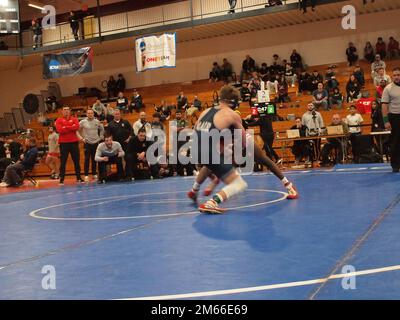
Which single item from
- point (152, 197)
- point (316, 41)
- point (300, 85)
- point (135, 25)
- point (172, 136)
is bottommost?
point (152, 197)

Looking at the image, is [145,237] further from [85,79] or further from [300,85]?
[85,79]

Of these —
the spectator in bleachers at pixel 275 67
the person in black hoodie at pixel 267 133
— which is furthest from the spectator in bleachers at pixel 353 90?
the person in black hoodie at pixel 267 133

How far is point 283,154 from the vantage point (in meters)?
14.0

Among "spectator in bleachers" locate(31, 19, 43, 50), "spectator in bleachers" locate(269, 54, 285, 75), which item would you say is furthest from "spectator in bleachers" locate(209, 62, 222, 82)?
"spectator in bleachers" locate(31, 19, 43, 50)

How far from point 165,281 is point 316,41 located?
1985cm

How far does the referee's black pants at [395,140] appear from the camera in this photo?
330 inches

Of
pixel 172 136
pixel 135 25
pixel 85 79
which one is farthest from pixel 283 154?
pixel 85 79

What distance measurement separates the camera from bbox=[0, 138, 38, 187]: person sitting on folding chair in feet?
44.2

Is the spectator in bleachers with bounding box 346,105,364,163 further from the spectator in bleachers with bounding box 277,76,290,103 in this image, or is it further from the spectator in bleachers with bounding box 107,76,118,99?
the spectator in bleachers with bounding box 107,76,118,99

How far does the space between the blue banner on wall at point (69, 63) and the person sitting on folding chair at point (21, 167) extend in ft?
25.0

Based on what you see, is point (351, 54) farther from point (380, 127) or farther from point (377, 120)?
point (380, 127)

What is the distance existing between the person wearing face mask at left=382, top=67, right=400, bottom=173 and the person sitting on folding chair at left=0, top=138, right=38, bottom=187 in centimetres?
910
